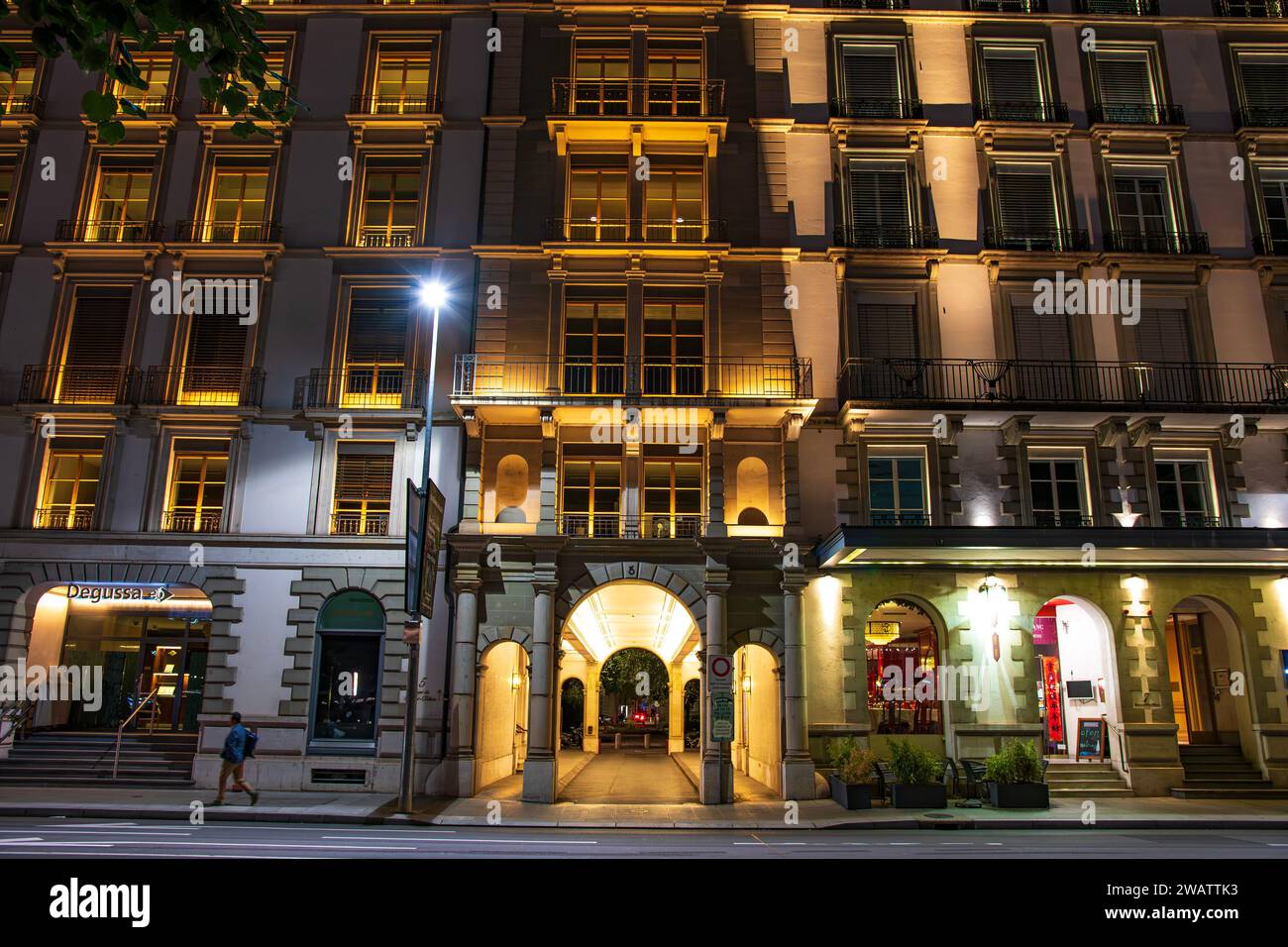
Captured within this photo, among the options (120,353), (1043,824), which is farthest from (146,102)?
(1043,824)

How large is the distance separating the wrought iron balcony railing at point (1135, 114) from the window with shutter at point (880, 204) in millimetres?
6332

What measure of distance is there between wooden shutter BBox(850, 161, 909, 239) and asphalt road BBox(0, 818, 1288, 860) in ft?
57.3

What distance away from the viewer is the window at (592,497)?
23.8 metres

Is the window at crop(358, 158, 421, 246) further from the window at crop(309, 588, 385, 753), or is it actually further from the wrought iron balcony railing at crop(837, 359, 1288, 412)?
the wrought iron balcony railing at crop(837, 359, 1288, 412)

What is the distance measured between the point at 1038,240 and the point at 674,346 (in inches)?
464

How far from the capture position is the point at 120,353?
2494 cm

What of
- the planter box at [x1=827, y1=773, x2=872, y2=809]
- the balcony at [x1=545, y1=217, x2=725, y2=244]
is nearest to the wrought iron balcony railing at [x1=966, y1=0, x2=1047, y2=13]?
the balcony at [x1=545, y1=217, x2=725, y2=244]

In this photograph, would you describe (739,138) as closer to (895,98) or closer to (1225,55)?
(895,98)

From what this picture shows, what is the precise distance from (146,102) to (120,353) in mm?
8548

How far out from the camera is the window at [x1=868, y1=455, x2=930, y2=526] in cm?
2389

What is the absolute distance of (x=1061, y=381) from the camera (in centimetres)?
2439

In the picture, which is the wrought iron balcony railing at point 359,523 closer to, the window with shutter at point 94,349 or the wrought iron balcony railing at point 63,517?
the wrought iron balcony railing at point 63,517

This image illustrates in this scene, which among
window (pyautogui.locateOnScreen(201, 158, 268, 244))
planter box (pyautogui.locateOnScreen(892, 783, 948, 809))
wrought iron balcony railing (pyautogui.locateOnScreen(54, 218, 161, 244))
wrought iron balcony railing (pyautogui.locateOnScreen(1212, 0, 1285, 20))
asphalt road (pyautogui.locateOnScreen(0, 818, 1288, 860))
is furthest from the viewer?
wrought iron balcony railing (pyautogui.locateOnScreen(1212, 0, 1285, 20))

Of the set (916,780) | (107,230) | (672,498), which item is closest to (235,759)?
(672,498)
